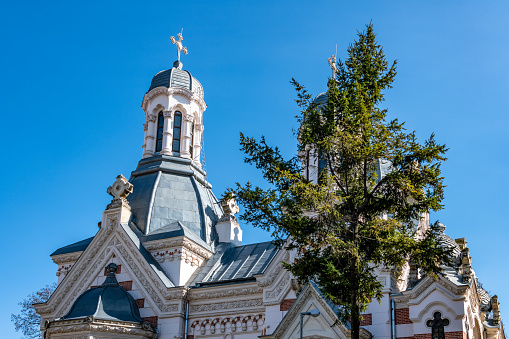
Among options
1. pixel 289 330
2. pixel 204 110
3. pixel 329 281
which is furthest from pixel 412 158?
pixel 204 110

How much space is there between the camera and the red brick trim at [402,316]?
2069 centimetres

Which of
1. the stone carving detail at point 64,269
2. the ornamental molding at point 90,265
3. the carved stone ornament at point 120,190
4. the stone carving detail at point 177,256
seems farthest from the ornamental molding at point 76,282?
the stone carving detail at point 177,256

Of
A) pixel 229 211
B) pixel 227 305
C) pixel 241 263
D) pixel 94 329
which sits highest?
pixel 229 211

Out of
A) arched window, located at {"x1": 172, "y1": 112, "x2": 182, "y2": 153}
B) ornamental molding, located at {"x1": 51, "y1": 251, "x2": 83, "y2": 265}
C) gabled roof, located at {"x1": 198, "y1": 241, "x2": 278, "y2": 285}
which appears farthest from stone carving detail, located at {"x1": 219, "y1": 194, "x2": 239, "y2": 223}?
ornamental molding, located at {"x1": 51, "y1": 251, "x2": 83, "y2": 265}

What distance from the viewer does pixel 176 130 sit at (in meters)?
32.7

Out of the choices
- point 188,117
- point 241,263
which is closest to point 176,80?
point 188,117

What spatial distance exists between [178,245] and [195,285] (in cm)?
173

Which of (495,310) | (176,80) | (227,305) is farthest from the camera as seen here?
(176,80)

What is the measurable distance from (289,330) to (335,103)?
8188 millimetres

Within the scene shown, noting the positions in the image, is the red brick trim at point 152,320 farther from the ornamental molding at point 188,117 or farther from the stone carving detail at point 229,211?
the ornamental molding at point 188,117

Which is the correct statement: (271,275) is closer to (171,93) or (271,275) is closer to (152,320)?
(152,320)

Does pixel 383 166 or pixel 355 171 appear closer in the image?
pixel 355 171

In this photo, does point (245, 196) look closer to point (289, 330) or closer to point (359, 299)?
point (359, 299)

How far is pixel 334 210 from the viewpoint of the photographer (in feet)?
53.9
